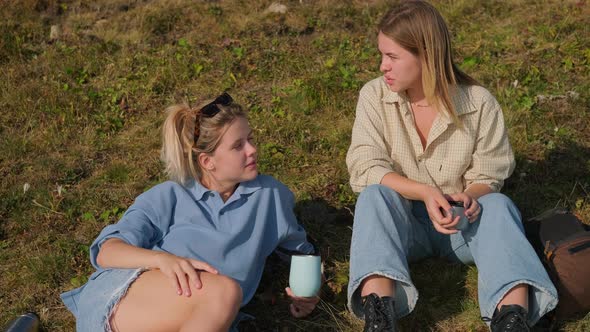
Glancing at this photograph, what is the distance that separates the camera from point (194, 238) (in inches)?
144

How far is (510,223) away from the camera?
3.49m

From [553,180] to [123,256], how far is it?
3.28 m

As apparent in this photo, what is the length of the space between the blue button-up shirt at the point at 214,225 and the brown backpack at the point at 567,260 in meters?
1.40

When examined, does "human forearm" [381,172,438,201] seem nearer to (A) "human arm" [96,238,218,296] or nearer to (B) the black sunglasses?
(B) the black sunglasses

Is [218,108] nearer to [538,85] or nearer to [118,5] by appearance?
[538,85]

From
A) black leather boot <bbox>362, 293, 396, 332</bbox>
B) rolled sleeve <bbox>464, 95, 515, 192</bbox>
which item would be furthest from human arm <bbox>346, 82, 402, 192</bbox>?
black leather boot <bbox>362, 293, 396, 332</bbox>

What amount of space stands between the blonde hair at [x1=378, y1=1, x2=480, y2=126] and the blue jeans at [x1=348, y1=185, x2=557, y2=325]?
0.62m

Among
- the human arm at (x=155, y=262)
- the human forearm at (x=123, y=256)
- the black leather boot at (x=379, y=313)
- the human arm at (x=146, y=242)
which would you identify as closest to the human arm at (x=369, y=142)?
the black leather boot at (x=379, y=313)

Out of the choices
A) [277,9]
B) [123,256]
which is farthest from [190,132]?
[277,9]

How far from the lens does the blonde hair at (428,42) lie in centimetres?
375

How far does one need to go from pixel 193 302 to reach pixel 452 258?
67.4 inches

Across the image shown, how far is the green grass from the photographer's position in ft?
14.2

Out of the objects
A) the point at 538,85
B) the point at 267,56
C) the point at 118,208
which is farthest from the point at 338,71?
the point at 118,208

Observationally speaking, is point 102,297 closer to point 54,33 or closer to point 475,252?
point 475,252
